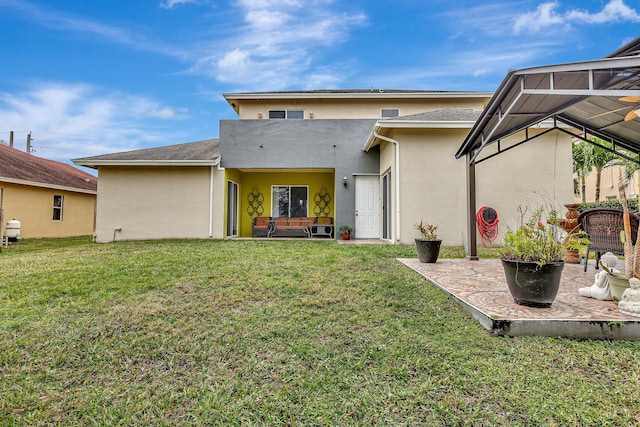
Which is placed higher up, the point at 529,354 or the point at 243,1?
the point at 243,1

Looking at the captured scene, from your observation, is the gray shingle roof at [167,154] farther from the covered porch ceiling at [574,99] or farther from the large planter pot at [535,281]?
the large planter pot at [535,281]

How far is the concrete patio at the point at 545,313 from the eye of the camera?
8.55ft

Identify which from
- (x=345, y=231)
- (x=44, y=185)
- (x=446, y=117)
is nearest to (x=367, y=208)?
(x=345, y=231)

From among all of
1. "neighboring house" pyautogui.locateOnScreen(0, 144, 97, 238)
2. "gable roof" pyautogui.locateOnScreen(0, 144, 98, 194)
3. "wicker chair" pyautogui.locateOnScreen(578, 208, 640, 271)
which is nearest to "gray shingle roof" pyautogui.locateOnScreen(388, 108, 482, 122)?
"wicker chair" pyautogui.locateOnScreen(578, 208, 640, 271)

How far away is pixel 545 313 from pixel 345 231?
767cm

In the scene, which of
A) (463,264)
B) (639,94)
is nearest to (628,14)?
(463,264)

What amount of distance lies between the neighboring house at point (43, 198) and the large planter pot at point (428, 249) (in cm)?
1458

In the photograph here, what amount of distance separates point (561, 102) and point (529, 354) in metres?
3.60

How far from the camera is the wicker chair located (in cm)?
409

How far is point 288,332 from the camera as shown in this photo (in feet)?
9.47

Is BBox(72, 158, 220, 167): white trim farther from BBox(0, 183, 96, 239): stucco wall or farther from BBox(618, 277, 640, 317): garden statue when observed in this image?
Answer: BBox(618, 277, 640, 317): garden statue

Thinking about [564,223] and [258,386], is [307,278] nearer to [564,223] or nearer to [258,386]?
[258,386]

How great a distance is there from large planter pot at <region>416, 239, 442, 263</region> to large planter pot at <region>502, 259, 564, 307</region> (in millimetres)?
2430

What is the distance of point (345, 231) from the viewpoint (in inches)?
410
